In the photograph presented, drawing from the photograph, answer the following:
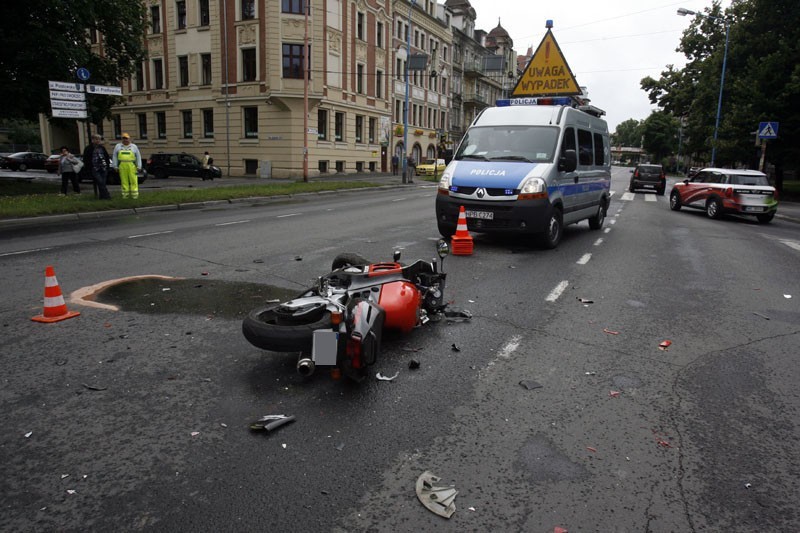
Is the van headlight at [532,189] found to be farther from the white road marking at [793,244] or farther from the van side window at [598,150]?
the white road marking at [793,244]

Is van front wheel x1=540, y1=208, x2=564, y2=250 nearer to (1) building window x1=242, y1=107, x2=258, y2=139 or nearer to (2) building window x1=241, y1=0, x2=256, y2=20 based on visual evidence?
(1) building window x1=242, y1=107, x2=258, y2=139

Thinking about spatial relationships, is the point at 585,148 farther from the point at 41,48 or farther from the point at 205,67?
the point at 205,67

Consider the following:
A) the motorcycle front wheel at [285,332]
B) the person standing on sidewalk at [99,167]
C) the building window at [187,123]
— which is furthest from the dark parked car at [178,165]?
the motorcycle front wheel at [285,332]

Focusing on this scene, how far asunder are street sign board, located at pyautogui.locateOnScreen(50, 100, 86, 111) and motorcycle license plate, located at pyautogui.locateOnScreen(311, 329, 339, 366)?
16.3 metres

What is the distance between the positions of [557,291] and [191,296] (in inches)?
170

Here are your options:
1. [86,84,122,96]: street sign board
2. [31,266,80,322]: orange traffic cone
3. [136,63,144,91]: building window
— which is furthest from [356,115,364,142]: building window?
[31,266,80,322]: orange traffic cone

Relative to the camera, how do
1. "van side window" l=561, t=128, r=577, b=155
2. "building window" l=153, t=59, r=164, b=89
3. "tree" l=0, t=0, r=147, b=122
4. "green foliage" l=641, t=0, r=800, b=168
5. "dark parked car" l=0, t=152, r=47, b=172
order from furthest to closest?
"dark parked car" l=0, t=152, r=47, b=172, "building window" l=153, t=59, r=164, b=89, "green foliage" l=641, t=0, r=800, b=168, "tree" l=0, t=0, r=147, b=122, "van side window" l=561, t=128, r=577, b=155

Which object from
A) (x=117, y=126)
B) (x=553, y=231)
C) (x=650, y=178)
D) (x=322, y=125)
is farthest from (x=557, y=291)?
(x=117, y=126)

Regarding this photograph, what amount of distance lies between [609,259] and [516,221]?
5.57 ft

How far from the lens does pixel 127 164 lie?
17.1 meters

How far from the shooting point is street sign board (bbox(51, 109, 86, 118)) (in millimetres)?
16141

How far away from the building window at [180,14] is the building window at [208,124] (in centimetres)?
601

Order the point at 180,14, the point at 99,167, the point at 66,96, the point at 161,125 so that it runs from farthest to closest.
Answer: the point at 161,125 → the point at 180,14 → the point at 99,167 → the point at 66,96

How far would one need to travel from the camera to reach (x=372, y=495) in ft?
8.79
